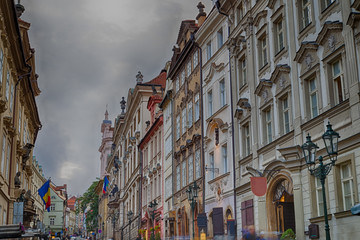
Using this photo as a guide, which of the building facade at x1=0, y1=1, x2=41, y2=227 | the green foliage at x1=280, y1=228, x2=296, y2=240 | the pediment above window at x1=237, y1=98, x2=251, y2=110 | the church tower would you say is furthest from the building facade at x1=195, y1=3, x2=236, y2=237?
the church tower

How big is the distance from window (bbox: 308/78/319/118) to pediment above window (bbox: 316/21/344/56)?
1472 millimetres

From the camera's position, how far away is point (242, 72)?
26750 mm

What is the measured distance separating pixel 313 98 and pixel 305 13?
3396mm

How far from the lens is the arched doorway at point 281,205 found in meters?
21.3

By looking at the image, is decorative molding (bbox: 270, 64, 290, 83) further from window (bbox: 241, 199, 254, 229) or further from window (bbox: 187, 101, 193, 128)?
window (bbox: 187, 101, 193, 128)

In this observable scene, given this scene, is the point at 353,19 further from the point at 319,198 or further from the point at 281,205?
the point at 281,205

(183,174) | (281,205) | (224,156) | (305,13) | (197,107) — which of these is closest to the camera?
(305,13)

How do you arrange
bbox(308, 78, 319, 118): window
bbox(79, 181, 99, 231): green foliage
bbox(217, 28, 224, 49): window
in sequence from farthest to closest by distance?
bbox(79, 181, 99, 231): green foliage → bbox(217, 28, 224, 49): window → bbox(308, 78, 319, 118): window

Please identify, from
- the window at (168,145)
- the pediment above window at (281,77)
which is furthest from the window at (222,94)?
the window at (168,145)

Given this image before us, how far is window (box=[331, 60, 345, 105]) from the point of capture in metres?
17.6

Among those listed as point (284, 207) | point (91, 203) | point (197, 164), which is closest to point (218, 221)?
point (197, 164)

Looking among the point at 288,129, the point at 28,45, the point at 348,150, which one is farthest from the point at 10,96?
the point at 348,150

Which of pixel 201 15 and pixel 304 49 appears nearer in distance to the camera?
pixel 304 49

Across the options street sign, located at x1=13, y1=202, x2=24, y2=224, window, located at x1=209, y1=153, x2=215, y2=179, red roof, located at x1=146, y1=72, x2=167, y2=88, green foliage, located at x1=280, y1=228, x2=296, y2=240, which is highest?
red roof, located at x1=146, y1=72, x2=167, y2=88
